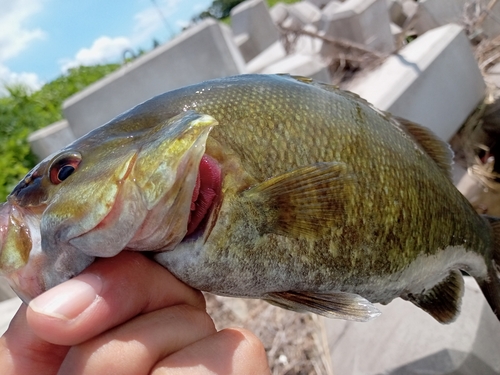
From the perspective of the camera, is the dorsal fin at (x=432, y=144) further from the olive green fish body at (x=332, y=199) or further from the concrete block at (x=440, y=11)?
the concrete block at (x=440, y=11)

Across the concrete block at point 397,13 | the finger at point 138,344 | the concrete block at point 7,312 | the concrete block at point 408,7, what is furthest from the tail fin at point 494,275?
the concrete block at point 408,7

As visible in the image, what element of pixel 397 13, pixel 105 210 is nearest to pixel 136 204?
pixel 105 210

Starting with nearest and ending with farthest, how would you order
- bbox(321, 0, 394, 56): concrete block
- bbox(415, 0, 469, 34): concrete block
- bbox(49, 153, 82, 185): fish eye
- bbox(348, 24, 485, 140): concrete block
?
bbox(49, 153, 82, 185): fish eye → bbox(348, 24, 485, 140): concrete block → bbox(321, 0, 394, 56): concrete block → bbox(415, 0, 469, 34): concrete block

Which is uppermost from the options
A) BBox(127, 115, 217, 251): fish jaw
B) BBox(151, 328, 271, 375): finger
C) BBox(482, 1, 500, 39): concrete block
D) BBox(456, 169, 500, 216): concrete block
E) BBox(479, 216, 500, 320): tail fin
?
BBox(127, 115, 217, 251): fish jaw

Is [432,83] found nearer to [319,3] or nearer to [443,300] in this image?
[443,300]

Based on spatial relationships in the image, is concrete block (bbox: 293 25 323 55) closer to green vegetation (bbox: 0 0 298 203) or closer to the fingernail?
green vegetation (bbox: 0 0 298 203)

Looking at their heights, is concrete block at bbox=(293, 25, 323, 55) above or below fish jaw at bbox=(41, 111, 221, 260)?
below

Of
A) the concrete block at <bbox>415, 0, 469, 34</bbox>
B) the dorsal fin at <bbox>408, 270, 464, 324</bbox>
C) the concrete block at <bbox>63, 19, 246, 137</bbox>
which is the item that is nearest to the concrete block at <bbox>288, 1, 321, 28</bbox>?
the concrete block at <bbox>415, 0, 469, 34</bbox>
